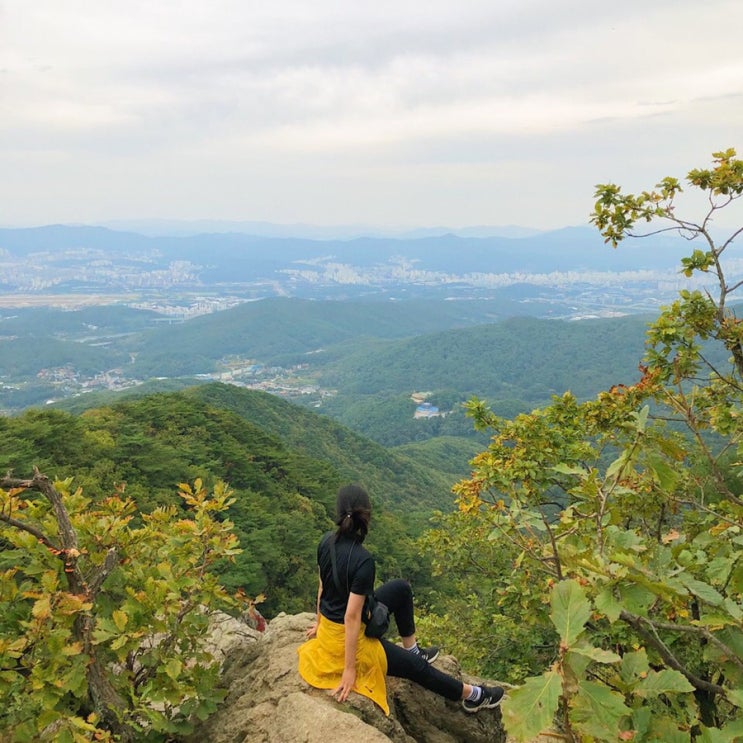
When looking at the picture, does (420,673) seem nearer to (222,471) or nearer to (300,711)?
(300,711)

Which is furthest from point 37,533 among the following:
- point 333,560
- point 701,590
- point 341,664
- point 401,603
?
point 701,590

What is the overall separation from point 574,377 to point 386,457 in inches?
3712

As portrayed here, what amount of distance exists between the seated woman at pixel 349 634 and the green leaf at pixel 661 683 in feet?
7.56

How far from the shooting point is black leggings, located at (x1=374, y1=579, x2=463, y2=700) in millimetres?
4262

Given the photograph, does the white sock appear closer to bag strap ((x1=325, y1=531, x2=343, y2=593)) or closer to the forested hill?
bag strap ((x1=325, y1=531, x2=343, y2=593))

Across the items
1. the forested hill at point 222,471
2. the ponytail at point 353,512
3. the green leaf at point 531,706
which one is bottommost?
the forested hill at point 222,471

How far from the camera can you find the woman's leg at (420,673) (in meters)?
4.25

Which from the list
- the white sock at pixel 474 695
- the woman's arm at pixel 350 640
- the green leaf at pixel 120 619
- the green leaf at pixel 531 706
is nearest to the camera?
the green leaf at pixel 531 706

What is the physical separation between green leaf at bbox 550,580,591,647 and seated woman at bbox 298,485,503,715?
94.4 inches

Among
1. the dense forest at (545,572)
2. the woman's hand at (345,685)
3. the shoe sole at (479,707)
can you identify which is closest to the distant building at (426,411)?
the dense forest at (545,572)

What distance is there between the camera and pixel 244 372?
169m

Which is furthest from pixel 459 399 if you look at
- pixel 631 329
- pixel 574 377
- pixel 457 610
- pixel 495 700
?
pixel 495 700

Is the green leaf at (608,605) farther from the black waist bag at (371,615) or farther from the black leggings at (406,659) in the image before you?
the black leggings at (406,659)

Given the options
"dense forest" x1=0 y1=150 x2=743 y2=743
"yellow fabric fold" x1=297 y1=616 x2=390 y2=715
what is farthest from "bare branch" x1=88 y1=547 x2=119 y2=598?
"yellow fabric fold" x1=297 y1=616 x2=390 y2=715
